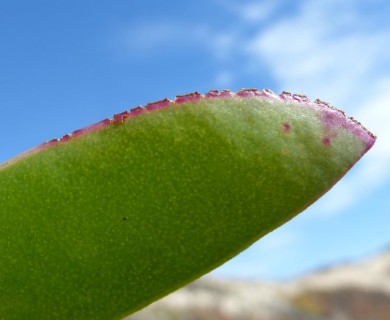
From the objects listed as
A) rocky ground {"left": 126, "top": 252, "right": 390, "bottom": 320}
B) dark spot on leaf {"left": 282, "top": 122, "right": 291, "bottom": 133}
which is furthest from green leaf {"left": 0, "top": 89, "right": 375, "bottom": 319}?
rocky ground {"left": 126, "top": 252, "right": 390, "bottom": 320}

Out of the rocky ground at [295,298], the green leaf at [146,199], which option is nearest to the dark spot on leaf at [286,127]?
the green leaf at [146,199]

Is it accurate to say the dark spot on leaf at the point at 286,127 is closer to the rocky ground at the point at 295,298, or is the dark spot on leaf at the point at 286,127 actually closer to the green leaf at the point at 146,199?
the green leaf at the point at 146,199

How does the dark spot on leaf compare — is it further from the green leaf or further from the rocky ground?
the rocky ground

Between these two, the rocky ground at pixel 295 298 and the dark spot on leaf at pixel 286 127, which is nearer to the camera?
the dark spot on leaf at pixel 286 127

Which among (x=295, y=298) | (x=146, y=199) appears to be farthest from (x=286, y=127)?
(x=295, y=298)

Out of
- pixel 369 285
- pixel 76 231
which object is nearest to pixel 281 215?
pixel 76 231

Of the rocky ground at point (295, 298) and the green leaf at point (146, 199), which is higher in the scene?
the rocky ground at point (295, 298)
